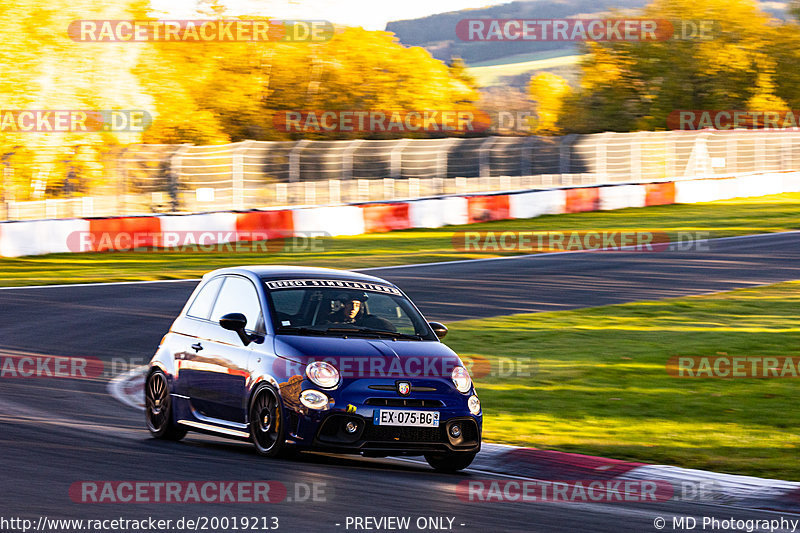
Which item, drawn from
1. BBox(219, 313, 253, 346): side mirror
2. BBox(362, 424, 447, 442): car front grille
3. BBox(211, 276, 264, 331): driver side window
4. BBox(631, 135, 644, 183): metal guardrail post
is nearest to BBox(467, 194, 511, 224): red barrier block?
BBox(631, 135, 644, 183): metal guardrail post

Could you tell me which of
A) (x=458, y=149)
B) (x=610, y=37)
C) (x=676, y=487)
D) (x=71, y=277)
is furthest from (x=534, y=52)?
(x=676, y=487)

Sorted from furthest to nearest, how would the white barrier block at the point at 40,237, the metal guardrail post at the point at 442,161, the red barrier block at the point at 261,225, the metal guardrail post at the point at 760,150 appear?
the metal guardrail post at the point at 760,150
the metal guardrail post at the point at 442,161
the red barrier block at the point at 261,225
the white barrier block at the point at 40,237

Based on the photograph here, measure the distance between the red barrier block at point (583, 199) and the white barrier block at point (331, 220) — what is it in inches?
251

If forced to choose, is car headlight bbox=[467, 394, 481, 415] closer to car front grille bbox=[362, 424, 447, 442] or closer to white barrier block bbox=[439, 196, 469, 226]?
car front grille bbox=[362, 424, 447, 442]

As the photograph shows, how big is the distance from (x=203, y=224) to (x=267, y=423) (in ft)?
57.9

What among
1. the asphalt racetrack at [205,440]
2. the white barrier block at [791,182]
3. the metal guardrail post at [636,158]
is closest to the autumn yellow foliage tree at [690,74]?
the white barrier block at [791,182]

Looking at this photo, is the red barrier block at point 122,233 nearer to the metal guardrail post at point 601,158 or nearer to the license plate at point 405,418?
the metal guardrail post at point 601,158

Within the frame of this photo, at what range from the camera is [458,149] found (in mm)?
33656

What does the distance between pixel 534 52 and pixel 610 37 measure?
13710 cm

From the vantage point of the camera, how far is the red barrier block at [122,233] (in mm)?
24781

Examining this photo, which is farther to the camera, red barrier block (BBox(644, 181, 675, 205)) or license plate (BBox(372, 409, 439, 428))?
red barrier block (BBox(644, 181, 675, 205))

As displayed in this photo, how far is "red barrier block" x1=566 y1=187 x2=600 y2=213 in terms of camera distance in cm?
3136

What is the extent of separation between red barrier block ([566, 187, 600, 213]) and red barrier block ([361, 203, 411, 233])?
16.7 feet

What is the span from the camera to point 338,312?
9.02 meters
